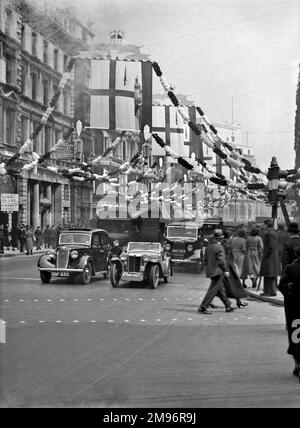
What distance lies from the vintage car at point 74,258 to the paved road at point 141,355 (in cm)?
347

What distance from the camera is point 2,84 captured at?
9484 mm

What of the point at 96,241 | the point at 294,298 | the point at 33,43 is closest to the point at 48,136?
the point at 33,43

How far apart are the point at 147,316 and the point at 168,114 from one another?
651 centimetres

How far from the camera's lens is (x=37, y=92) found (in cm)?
1089

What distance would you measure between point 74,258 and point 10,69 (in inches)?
333

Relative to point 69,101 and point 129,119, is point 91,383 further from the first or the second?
point 69,101

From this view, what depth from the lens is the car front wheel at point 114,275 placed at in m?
16.4

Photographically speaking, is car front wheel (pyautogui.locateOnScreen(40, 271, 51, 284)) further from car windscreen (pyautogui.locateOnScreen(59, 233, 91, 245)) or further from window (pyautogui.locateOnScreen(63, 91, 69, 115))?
window (pyautogui.locateOnScreen(63, 91, 69, 115))

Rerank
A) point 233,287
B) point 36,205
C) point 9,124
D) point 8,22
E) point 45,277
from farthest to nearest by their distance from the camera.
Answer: point 45,277 < point 36,205 < point 233,287 < point 9,124 < point 8,22

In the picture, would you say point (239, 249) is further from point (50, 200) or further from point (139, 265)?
point (50, 200)

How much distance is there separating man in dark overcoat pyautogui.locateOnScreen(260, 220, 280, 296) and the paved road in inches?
30.9

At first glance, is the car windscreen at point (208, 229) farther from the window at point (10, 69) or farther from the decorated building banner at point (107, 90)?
the window at point (10, 69)

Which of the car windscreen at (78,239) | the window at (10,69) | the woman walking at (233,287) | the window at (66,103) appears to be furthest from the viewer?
the car windscreen at (78,239)

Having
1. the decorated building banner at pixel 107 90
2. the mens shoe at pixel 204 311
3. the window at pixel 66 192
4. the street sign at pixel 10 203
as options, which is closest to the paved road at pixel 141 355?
the mens shoe at pixel 204 311
